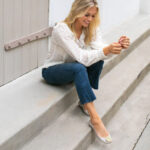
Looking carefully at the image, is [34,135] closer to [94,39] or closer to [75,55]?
[75,55]

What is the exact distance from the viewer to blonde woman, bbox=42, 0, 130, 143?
8.41ft

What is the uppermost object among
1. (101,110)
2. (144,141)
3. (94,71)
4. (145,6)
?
(94,71)

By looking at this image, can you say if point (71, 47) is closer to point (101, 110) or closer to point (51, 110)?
point (51, 110)

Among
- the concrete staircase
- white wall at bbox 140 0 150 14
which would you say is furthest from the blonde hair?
white wall at bbox 140 0 150 14

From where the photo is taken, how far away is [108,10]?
4.53 m

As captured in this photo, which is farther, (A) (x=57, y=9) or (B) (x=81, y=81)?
(A) (x=57, y=9)

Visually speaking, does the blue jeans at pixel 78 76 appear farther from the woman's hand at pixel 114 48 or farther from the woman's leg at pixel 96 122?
the woman's hand at pixel 114 48

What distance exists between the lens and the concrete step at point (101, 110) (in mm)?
2453

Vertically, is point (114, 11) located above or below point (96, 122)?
above

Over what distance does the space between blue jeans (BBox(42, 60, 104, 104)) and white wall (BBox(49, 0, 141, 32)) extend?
0.89 metres

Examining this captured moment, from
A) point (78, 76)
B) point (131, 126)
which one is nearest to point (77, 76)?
point (78, 76)

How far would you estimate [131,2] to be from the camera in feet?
17.5

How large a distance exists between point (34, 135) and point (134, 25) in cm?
303

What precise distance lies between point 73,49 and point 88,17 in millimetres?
252
